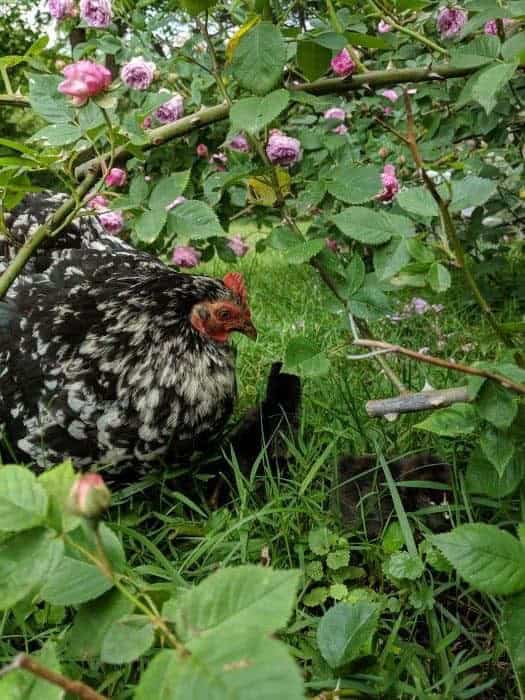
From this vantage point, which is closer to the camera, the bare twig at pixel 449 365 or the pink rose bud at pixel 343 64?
the bare twig at pixel 449 365

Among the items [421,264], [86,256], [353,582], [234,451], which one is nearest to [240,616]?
[421,264]

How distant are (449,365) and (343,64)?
0.72m

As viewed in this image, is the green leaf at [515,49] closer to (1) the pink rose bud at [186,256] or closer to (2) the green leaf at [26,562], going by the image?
(2) the green leaf at [26,562]

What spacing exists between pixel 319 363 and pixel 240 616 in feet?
2.26

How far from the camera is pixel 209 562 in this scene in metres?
1.29

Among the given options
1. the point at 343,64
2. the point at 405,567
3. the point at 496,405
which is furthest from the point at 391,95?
the point at 405,567

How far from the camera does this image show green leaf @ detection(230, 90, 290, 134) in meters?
0.97

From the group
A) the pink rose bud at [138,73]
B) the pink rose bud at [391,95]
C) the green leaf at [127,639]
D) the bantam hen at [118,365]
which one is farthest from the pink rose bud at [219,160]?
the green leaf at [127,639]

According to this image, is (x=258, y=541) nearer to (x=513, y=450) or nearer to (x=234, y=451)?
(x=234, y=451)

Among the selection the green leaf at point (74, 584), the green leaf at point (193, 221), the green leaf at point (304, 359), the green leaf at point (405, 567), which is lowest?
the green leaf at point (405, 567)

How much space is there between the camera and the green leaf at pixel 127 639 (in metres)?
0.56

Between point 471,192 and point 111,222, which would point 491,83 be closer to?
point 471,192

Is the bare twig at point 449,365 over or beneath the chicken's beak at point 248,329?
over

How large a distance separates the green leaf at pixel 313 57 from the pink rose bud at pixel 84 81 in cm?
35
